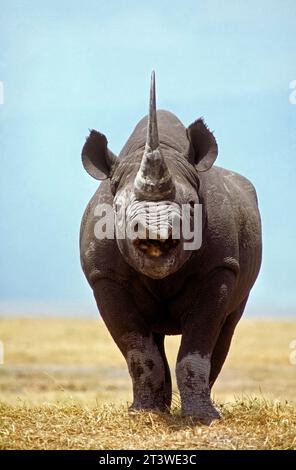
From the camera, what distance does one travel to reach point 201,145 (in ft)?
33.0

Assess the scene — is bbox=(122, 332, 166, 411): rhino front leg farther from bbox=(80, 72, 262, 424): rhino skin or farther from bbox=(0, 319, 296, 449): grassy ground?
bbox=(0, 319, 296, 449): grassy ground

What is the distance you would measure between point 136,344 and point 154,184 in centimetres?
186

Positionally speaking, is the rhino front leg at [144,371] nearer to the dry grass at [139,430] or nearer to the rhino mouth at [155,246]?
the dry grass at [139,430]

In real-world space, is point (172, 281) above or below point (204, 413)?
above

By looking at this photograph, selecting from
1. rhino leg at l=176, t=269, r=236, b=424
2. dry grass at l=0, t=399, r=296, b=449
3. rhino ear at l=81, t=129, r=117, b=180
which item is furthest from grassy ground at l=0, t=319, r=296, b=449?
rhino ear at l=81, t=129, r=117, b=180

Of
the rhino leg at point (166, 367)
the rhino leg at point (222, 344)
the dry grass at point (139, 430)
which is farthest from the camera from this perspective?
the rhino leg at point (222, 344)

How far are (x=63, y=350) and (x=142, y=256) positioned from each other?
31016mm

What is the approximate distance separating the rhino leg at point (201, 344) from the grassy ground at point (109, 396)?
20 cm

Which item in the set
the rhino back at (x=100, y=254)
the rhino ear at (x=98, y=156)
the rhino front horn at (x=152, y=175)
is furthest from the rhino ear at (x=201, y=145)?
the rhino front horn at (x=152, y=175)

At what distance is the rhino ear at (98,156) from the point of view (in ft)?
33.1

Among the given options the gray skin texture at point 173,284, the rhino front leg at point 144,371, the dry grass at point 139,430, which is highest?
the gray skin texture at point 173,284

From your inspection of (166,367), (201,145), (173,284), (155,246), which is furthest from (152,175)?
(166,367)

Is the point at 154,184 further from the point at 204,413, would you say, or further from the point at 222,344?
the point at 222,344

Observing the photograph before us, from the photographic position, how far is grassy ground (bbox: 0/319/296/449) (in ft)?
29.2
